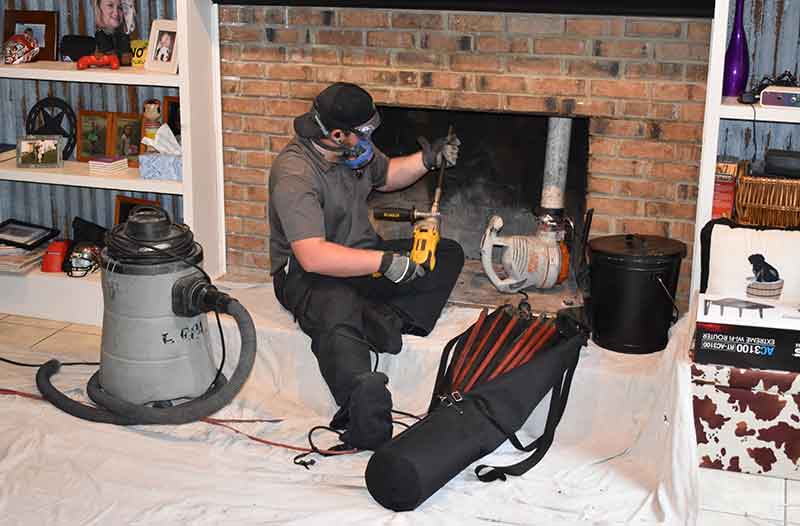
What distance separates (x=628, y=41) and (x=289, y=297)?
1525 millimetres

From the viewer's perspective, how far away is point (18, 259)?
4473mm

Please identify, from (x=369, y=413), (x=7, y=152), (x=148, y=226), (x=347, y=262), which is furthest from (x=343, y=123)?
(x=7, y=152)

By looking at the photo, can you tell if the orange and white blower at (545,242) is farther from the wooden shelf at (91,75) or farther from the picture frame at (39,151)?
the picture frame at (39,151)

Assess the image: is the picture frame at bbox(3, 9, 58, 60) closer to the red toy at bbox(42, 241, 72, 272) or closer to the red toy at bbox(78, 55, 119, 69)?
the red toy at bbox(78, 55, 119, 69)

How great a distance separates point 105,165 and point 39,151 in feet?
1.13

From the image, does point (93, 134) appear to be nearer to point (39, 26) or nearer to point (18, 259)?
point (39, 26)

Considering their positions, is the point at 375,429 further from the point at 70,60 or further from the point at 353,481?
the point at 70,60

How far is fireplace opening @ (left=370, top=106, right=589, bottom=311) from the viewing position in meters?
4.11

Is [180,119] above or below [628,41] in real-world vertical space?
below

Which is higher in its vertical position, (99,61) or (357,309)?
(99,61)

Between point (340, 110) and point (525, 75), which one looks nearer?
point (340, 110)

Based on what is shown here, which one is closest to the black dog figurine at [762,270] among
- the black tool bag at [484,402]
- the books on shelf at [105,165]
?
the black tool bag at [484,402]

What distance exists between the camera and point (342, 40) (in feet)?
13.5

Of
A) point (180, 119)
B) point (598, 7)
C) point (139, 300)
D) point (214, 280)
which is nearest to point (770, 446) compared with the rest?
point (598, 7)
